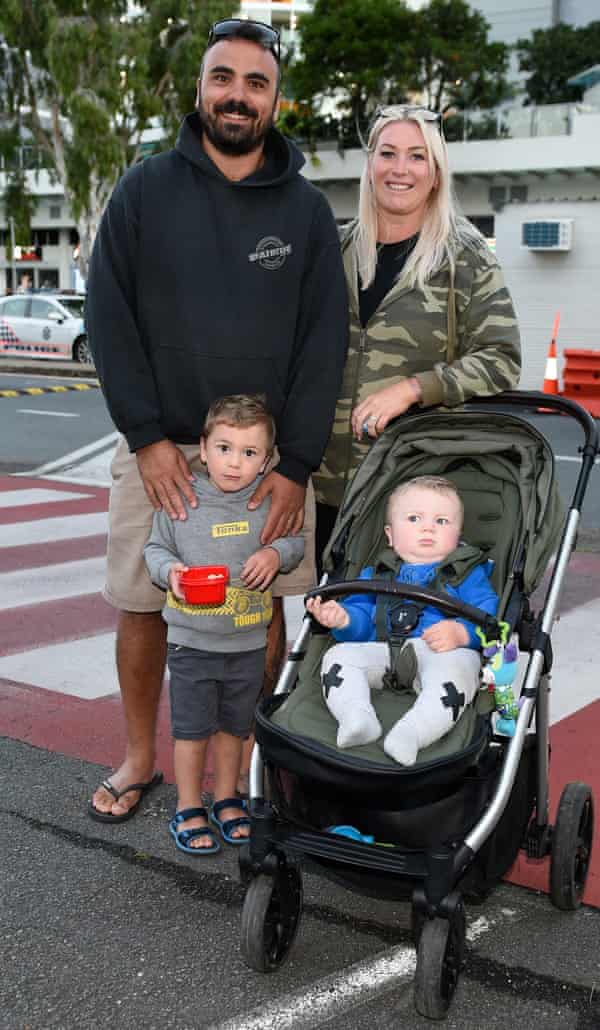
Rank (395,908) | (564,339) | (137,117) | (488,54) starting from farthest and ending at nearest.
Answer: (488,54) < (137,117) < (564,339) < (395,908)

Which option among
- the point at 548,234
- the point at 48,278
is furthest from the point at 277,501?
the point at 48,278

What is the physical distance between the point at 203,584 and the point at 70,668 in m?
2.48

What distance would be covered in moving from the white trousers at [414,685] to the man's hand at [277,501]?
2.05 feet

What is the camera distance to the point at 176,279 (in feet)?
12.3

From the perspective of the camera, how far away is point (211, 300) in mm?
3729

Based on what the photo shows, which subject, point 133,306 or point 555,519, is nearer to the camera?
point 555,519

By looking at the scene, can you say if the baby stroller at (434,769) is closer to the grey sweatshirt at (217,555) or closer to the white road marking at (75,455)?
the grey sweatshirt at (217,555)

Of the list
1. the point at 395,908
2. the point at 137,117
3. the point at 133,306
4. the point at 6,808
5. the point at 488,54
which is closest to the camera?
the point at 395,908

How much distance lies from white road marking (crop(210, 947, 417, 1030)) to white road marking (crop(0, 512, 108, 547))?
19.1 feet

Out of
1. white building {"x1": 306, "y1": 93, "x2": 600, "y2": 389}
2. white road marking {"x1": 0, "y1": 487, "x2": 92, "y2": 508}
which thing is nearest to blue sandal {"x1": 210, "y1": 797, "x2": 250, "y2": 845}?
white road marking {"x1": 0, "y1": 487, "x2": 92, "y2": 508}

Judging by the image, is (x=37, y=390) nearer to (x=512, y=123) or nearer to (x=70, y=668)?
(x=512, y=123)

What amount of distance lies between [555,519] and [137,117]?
30.1m

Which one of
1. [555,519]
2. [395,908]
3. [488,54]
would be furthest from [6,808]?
[488,54]

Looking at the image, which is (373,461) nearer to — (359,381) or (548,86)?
(359,381)
